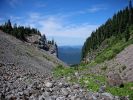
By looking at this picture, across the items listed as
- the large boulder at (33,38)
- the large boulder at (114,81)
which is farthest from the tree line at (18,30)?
the large boulder at (114,81)

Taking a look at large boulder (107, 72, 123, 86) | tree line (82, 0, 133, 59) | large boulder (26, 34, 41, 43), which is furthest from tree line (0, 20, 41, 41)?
large boulder (107, 72, 123, 86)

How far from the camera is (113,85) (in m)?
20.7

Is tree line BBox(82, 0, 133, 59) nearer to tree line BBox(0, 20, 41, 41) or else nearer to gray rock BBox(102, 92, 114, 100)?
tree line BBox(0, 20, 41, 41)

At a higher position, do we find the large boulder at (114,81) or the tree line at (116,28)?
the tree line at (116,28)

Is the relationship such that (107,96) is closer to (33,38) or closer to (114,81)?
(114,81)

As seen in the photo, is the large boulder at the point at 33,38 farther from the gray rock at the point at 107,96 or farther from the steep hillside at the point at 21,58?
the gray rock at the point at 107,96

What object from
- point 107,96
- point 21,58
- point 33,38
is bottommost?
point 107,96

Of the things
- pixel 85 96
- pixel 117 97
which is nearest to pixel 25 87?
pixel 85 96

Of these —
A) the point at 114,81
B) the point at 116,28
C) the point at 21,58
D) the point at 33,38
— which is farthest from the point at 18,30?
the point at 114,81

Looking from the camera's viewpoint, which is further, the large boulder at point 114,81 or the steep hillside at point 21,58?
the steep hillside at point 21,58

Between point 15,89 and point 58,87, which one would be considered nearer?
point 15,89

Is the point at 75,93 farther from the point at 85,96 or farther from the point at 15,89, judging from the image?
the point at 15,89

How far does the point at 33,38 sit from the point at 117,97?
12387 centimetres

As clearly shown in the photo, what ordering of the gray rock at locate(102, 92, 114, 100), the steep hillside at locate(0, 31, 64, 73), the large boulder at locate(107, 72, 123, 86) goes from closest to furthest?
1. the gray rock at locate(102, 92, 114, 100)
2. the large boulder at locate(107, 72, 123, 86)
3. the steep hillside at locate(0, 31, 64, 73)
